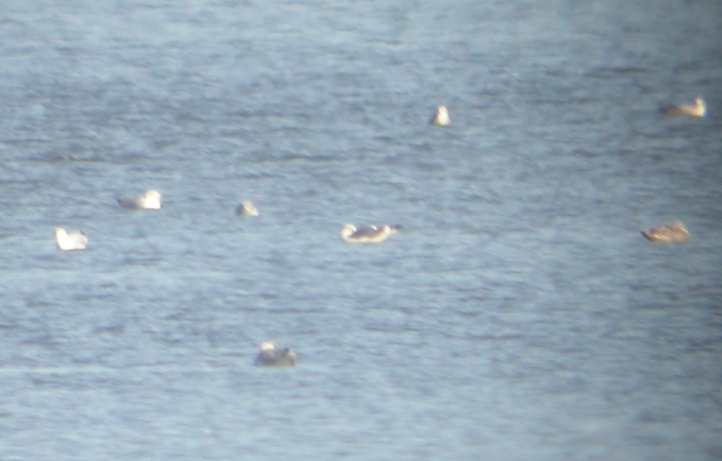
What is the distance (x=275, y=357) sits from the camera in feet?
7.88

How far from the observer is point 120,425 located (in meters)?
2.35

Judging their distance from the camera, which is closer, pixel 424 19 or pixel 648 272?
pixel 648 272

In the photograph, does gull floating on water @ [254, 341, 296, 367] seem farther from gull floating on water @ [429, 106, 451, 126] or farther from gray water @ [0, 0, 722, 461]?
gull floating on water @ [429, 106, 451, 126]

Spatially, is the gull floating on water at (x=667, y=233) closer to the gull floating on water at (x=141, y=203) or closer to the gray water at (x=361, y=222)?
the gray water at (x=361, y=222)

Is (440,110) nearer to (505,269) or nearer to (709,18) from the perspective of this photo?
(505,269)

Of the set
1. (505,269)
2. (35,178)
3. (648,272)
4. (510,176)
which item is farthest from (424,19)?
(35,178)

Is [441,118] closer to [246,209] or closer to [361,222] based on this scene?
[361,222]

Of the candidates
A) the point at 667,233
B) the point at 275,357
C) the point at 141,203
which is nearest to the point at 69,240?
the point at 141,203

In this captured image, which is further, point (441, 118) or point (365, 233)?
point (441, 118)

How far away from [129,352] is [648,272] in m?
1.58

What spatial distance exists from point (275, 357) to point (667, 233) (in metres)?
1.26

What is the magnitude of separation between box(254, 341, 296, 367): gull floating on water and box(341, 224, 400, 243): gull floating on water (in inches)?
15.6

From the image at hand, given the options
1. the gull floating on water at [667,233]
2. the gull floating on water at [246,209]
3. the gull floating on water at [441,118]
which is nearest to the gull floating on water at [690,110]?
the gull floating on water at [667,233]

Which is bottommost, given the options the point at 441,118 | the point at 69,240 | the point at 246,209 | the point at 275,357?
→ the point at 275,357
